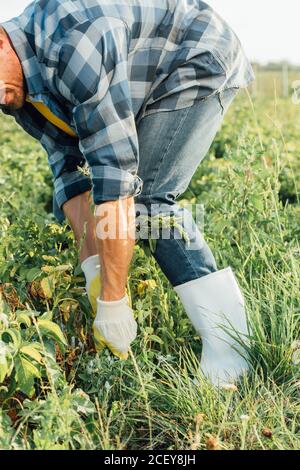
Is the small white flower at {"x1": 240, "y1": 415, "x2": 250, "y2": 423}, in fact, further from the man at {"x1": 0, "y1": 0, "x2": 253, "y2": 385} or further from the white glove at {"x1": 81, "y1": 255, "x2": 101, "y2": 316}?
the white glove at {"x1": 81, "y1": 255, "x2": 101, "y2": 316}

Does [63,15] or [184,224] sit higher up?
[63,15]

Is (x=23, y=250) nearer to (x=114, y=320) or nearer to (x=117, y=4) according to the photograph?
(x=114, y=320)

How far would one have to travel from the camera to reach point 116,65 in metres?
2.19

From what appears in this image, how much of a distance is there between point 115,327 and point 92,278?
0.23m

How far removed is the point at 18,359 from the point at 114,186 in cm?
56

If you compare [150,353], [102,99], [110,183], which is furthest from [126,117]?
[150,353]

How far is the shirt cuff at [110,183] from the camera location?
7.32ft

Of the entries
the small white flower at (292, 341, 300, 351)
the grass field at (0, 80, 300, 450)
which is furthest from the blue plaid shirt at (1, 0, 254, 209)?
the small white flower at (292, 341, 300, 351)

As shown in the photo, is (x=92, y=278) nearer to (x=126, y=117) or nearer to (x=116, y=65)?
(x=126, y=117)

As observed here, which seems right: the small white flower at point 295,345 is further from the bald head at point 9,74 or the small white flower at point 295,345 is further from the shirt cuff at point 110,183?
the bald head at point 9,74

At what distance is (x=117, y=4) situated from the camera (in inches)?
90.3

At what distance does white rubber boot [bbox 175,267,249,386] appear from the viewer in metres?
2.55

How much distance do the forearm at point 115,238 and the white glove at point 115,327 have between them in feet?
0.24
